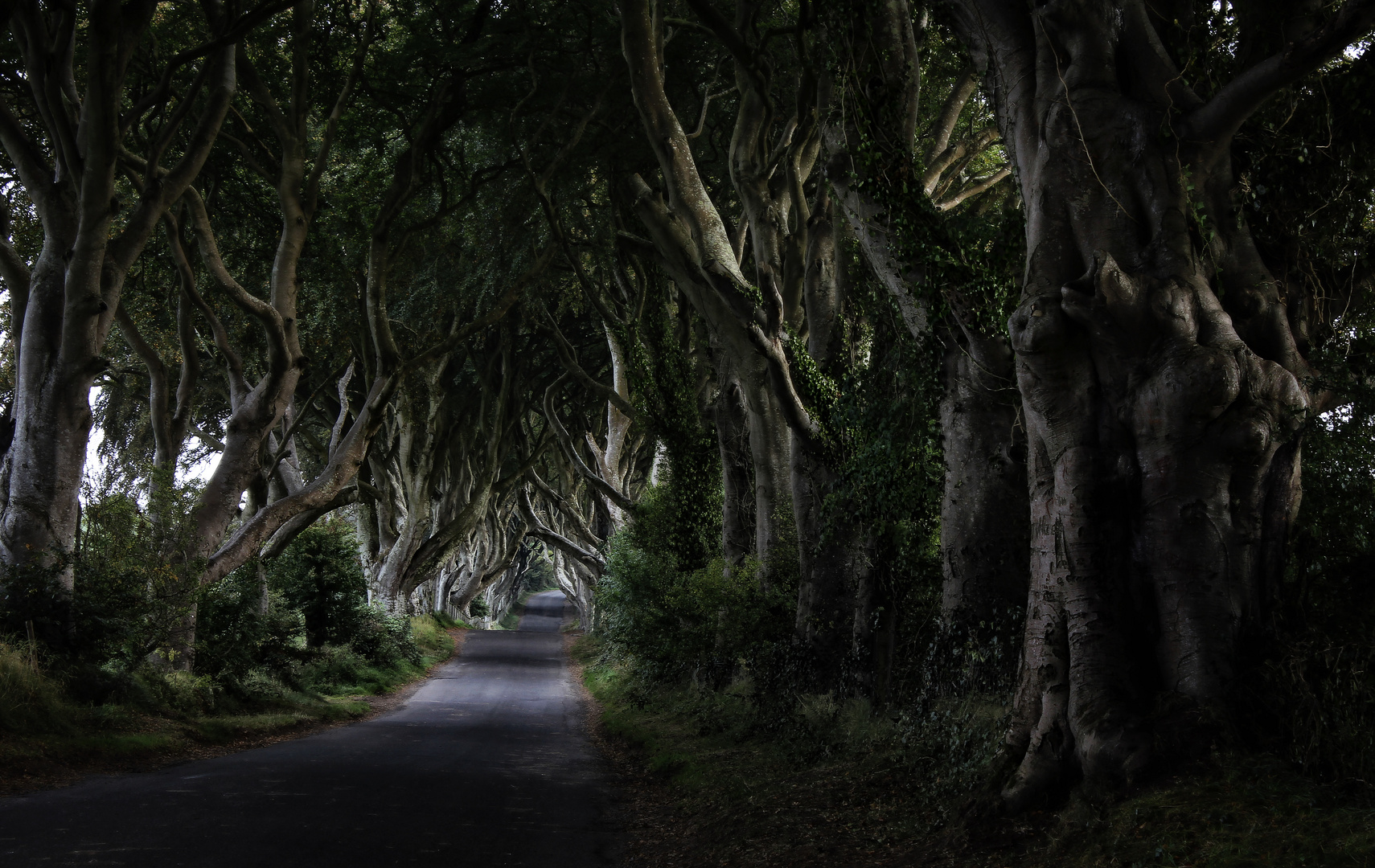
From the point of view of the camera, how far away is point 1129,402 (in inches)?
231

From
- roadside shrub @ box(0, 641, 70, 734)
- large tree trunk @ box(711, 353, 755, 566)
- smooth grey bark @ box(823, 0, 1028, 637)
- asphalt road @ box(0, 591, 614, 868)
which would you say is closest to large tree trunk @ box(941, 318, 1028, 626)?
smooth grey bark @ box(823, 0, 1028, 637)

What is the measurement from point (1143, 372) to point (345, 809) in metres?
6.73

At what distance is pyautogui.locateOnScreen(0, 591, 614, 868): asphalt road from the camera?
6.29 m

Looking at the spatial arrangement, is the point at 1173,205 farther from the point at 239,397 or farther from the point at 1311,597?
the point at 239,397

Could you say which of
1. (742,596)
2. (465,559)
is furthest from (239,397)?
(465,559)

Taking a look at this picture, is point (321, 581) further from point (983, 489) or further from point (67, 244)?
point (983, 489)

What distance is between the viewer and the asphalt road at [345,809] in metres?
6.29

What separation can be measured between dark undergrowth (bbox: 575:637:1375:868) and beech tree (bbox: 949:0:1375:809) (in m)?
0.36

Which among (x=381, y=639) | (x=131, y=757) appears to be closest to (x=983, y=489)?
(x=131, y=757)

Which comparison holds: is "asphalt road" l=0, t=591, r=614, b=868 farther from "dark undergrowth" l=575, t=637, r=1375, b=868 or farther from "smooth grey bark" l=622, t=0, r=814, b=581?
"smooth grey bark" l=622, t=0, r=814, b=581

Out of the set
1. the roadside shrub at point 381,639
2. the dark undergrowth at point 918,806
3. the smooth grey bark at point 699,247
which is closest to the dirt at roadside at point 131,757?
the dark undergrowth at point 918,806

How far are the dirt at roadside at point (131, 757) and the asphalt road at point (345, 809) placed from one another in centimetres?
33

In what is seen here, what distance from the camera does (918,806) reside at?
6906 millimetres

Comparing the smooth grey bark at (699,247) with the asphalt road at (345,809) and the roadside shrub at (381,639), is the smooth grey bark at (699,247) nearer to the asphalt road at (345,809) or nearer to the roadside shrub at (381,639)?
the asphalt road at (345,809)
